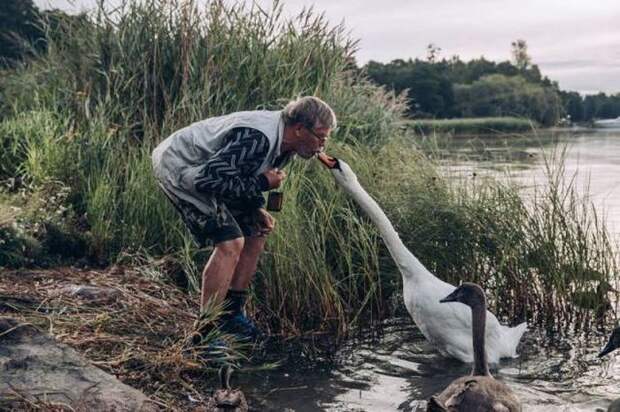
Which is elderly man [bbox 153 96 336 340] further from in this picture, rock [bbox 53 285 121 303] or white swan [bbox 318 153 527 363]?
rock [bbox 53 285 121 303]

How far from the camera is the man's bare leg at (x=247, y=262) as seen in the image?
6.12 m

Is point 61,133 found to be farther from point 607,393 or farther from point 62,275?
point 607,393

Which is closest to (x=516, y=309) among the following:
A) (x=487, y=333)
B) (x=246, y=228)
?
(x=487, y=333)

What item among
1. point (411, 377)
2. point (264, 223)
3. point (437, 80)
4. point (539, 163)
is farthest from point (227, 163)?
point (437, 80)

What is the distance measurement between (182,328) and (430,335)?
1.85 metres

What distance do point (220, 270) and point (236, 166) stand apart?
0.71 metres

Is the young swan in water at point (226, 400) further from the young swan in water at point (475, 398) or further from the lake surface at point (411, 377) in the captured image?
the young swan in water at point (475, 398)

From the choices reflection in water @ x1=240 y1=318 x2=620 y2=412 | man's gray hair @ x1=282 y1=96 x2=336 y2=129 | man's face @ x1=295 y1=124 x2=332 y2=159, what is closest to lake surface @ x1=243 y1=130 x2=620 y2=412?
reflection in water @ x1=240 y1=318 x2=620 y2=412

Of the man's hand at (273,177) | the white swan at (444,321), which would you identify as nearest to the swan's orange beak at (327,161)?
the white swan at (444,321)

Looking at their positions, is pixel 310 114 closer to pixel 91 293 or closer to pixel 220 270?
pixel 220 270

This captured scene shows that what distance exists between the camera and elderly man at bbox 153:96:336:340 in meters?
5.36

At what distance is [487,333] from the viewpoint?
627 cm

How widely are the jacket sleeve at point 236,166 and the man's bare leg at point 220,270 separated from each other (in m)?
0.35

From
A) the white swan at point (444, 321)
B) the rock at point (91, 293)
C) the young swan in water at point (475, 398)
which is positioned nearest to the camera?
the young swan in water at point (475, 398)
